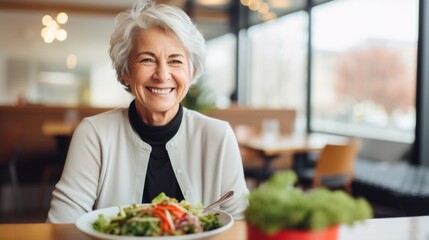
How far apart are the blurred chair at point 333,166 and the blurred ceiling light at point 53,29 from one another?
7.38m

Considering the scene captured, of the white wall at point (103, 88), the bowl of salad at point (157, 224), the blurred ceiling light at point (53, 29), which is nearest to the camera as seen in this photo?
the bowl of salad at point (157, 224)

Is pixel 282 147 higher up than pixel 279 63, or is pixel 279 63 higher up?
pixel 279 63

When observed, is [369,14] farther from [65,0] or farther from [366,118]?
[65,0]

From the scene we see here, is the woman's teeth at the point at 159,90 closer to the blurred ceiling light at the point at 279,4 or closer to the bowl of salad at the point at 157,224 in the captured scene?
the bowl of salad at the point at 157,224

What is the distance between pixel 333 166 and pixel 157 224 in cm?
350

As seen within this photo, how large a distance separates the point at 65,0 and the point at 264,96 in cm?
459

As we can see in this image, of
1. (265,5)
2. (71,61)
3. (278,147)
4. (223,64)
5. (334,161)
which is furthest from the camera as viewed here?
(71,61)

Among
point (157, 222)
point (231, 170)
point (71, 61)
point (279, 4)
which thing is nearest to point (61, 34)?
point (71, 61)

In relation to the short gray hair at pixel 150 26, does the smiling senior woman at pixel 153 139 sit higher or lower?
lower

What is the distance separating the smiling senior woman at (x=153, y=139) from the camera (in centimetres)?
153

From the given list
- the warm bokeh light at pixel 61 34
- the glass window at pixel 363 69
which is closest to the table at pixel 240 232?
the glass window at pixel 363 69

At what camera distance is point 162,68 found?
1.55 metres

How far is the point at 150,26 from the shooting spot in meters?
1.55

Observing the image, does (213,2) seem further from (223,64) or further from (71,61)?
(71,61)
